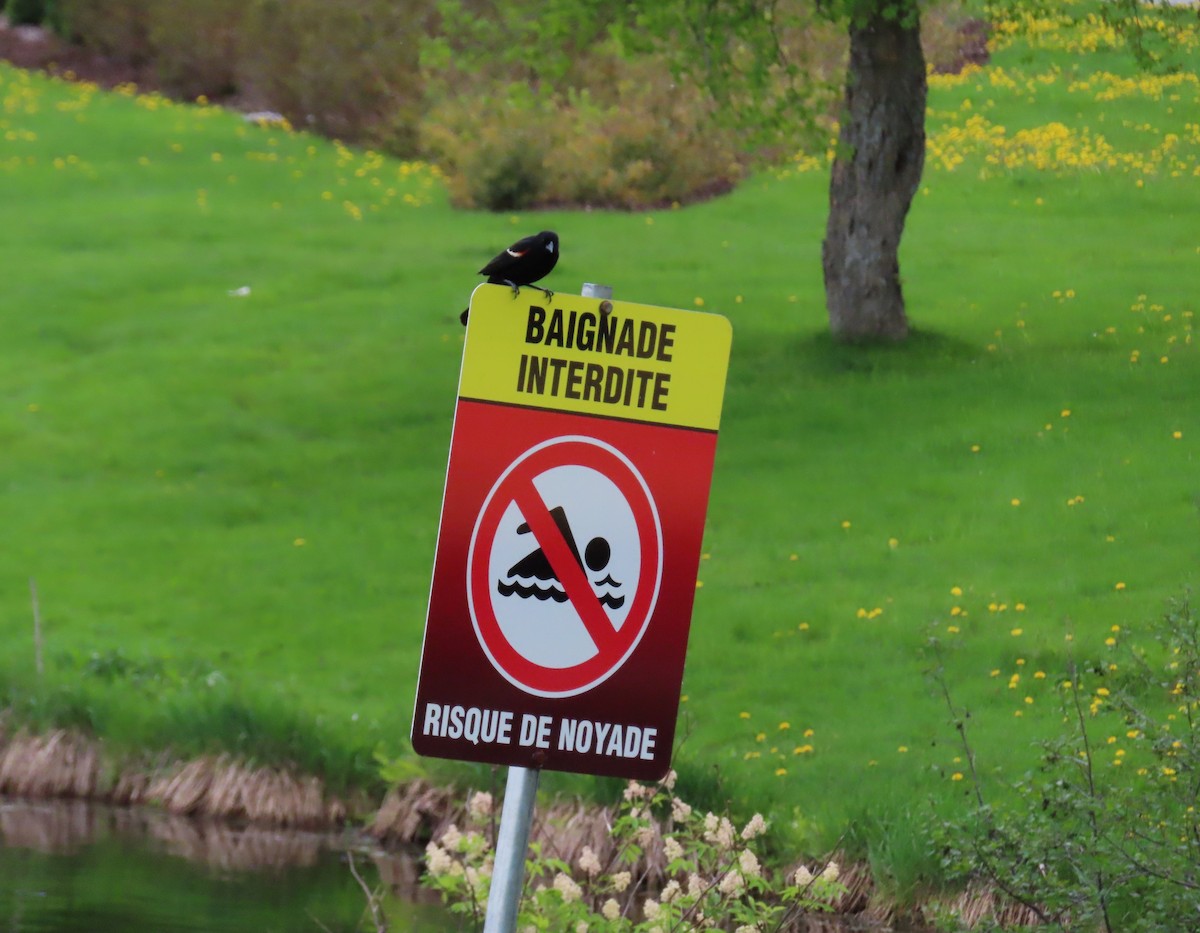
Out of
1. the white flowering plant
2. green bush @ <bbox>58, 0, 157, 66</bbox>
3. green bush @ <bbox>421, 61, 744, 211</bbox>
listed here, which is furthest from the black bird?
green bush @ <bbox>58, 0, 157, 66</bbox>

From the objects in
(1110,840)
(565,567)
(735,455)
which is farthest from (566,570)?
(735,455)

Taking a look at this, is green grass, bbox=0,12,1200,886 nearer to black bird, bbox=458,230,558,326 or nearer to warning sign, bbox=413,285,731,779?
black bird, bbox=458,230,558,326

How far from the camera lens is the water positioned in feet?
38.9

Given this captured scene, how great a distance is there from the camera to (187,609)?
1719 cm

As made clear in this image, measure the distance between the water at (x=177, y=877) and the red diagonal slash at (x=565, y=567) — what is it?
8.02m

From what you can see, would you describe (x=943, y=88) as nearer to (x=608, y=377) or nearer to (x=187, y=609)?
(x=187, y=609)

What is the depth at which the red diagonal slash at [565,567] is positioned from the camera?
370cm

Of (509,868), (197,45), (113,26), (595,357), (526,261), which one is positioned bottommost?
(509,868)

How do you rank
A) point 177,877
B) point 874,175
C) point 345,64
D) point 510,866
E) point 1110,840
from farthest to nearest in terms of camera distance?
point 345,64 → point 874,175 → point 177,877 → point 1110,840 → point 510,866

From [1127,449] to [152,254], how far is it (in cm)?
1859

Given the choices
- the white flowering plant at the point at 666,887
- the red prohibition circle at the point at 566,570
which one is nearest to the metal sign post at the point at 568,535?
the red prohibition circle at the point at 566,570

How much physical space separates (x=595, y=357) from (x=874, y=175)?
17.1m

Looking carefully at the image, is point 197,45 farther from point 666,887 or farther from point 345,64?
point 666,887

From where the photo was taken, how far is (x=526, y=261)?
177 inches
